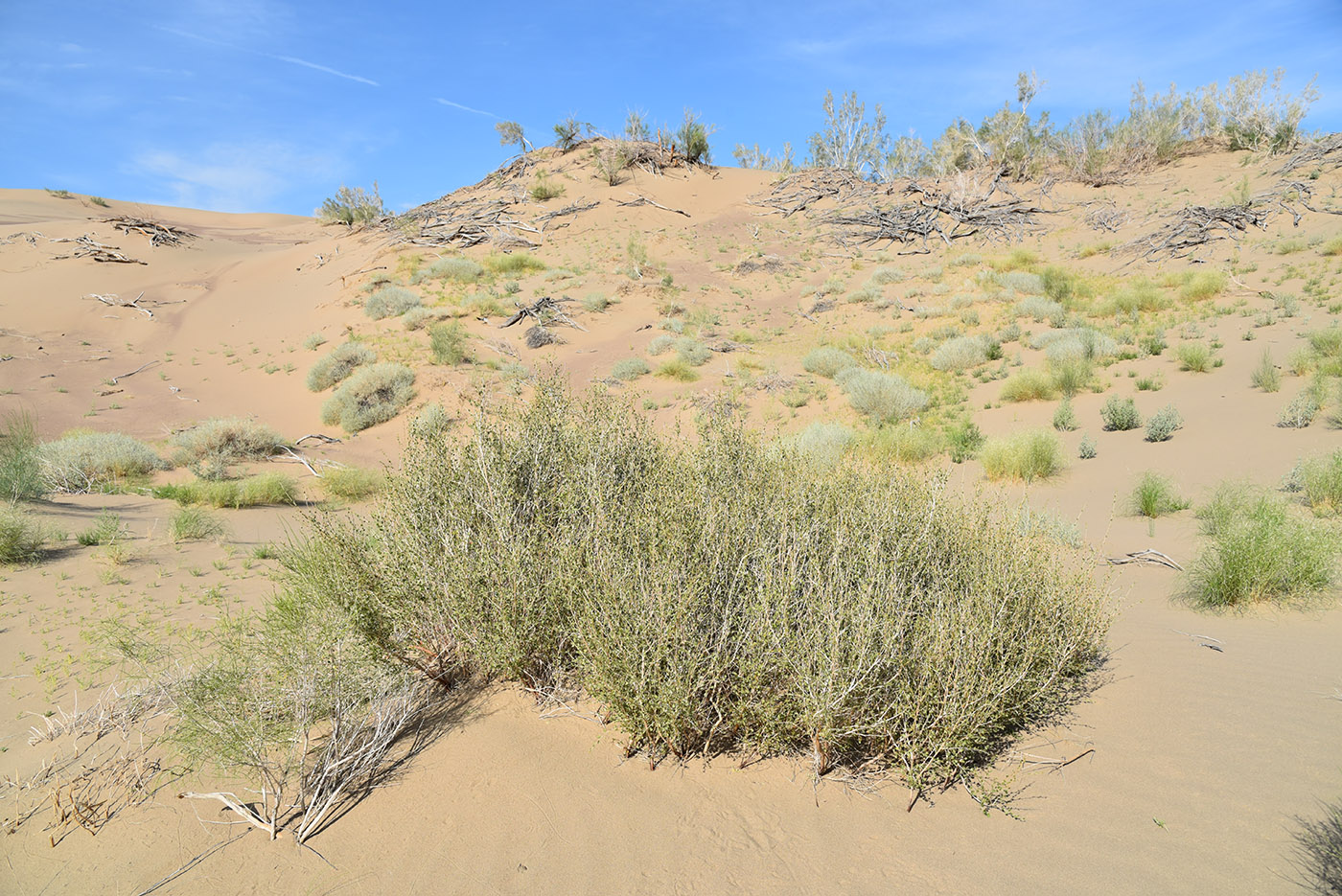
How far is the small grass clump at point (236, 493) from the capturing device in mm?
8875

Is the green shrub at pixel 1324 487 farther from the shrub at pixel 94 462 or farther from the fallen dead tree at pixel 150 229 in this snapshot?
the fallen dead tree at pixel 150 229

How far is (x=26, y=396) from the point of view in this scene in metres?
15.4

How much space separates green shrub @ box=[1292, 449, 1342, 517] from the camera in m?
6.68

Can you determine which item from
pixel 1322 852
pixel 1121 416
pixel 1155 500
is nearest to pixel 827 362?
pixel 1121 416

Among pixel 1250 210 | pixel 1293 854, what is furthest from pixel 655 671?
pixel 1250 210

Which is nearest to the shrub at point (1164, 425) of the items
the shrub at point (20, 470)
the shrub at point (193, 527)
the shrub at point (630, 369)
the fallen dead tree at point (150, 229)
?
the shrub at point (630, 369)

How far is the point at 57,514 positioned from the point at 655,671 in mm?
7932

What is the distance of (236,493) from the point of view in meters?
9.09

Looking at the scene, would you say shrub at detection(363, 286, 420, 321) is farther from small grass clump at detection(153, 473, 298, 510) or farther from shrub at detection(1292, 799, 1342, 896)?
shrub at detection(1292, 799, 1342, 896)

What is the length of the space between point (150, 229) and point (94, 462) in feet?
87.9

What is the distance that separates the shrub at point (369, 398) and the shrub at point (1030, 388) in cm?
1320


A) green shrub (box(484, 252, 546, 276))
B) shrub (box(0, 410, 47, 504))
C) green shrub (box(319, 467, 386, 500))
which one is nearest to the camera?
shrub (box(0, 410, 47, 504))

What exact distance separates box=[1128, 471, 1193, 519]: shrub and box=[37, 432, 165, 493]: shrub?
13747 millimetres

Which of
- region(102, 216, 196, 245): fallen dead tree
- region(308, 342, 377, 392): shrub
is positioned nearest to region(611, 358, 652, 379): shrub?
region(308, 342, 377, 392): shrub
